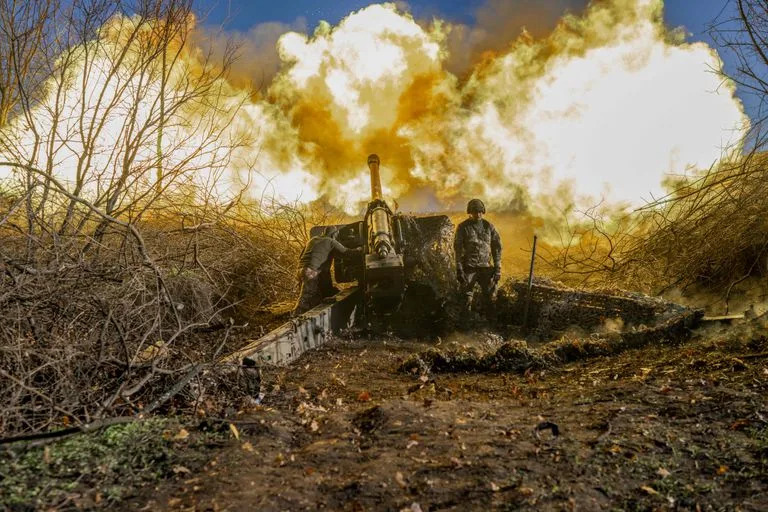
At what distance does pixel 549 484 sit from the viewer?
3.17m

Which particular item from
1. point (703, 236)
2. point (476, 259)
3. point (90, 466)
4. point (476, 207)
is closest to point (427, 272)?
point (476, 259)

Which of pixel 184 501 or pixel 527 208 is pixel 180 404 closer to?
pixel 184 501

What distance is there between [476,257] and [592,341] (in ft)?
12.2

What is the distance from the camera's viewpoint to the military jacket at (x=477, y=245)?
34.0 feet

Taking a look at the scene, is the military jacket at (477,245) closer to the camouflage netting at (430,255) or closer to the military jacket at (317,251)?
the camouflage netting at (430,255)

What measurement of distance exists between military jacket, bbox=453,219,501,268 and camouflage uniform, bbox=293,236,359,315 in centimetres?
243

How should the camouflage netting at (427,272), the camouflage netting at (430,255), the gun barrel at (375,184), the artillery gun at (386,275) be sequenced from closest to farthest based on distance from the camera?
the artillery gun at (386,275)
the camouflage netting at (427,272)
the camouflage netting at (430,255)
the gun barrel at (375,184)

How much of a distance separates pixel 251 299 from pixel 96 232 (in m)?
4.66

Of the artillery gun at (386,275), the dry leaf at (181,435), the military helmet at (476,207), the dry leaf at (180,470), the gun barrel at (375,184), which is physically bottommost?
the dry leaf at (180,470)

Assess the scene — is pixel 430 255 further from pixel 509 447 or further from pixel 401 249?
pixel 509 447

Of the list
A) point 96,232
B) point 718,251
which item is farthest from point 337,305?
point 718,251

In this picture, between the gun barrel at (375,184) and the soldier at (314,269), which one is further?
the gun barrel at (375,184)

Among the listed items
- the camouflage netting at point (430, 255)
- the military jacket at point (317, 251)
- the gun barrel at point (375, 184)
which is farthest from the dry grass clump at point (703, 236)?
the military jacket at point (317, 251)

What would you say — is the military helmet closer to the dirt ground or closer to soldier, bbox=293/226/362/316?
soldier, bbox=293/226/362/316
